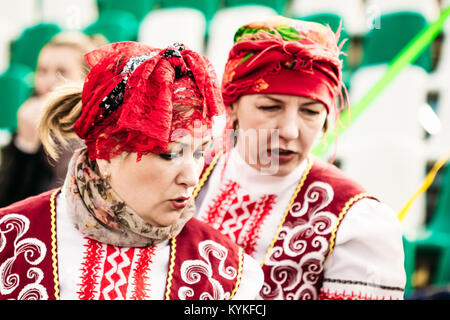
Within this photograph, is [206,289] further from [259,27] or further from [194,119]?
[259,27]

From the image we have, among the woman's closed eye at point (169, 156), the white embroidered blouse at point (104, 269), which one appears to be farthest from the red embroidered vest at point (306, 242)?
the woman's closed eye at point (169, 156)

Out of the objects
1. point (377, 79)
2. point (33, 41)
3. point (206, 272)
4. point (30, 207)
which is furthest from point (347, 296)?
point (33, 41)

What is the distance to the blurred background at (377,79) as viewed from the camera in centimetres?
218

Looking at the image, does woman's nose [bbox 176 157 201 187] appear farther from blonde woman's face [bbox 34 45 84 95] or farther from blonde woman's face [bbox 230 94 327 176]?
blonde woman's face [bbox 34 45 84 95]

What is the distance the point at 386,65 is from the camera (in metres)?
2.63

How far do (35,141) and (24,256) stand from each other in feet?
2.54

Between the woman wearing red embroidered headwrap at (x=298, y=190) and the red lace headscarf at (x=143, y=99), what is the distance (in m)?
0.28

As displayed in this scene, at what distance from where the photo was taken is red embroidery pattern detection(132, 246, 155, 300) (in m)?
0.97

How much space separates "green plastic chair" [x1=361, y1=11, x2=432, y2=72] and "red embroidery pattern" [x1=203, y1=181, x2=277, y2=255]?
1.54 m

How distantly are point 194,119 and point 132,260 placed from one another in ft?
0.90

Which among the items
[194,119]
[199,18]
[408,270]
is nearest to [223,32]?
[199,18]

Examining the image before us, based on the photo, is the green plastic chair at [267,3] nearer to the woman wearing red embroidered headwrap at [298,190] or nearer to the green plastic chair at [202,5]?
the green plastic chair at [202,5]

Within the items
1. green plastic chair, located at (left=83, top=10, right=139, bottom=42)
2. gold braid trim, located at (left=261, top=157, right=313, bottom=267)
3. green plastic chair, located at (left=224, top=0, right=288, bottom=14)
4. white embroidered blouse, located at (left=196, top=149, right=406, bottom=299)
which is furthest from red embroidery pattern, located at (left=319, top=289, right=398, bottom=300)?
green plastic chair, located at (left=83, top=10, right=139, bottom=42)
